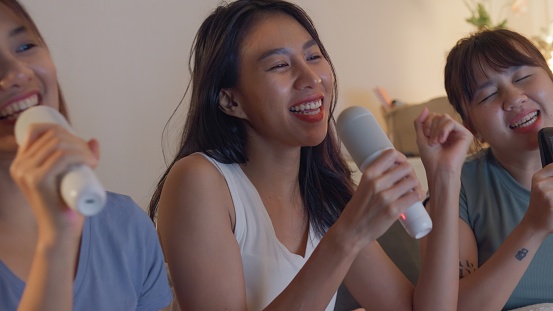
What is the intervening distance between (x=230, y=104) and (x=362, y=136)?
0.37m

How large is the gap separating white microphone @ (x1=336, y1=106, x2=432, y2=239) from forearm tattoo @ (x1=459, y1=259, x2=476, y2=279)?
46 centimetres

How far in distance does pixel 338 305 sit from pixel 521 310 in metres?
0.35

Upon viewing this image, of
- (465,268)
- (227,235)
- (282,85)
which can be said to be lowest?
(465,268)

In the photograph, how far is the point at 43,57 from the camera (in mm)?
726

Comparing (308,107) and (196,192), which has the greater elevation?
(308,107)

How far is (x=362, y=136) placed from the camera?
746 mm

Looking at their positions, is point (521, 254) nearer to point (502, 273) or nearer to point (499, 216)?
point (502, 273)

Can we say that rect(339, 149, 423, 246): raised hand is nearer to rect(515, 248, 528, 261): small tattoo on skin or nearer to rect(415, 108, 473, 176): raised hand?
rect(415, 108, 473, 176): raised hand

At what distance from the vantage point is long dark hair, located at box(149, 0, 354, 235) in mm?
1036

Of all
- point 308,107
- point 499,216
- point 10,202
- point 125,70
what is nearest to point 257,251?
point 308,107

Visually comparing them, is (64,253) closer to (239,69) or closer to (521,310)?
(239,69)

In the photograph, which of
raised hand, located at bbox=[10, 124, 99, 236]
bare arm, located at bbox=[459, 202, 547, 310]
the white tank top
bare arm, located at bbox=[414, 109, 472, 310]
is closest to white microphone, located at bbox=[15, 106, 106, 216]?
raised hand, located at bbox=[10, 124, 99, 236]

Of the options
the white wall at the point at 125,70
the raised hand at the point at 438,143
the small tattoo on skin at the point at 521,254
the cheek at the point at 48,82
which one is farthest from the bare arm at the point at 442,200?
the white wall at the point at 125,70

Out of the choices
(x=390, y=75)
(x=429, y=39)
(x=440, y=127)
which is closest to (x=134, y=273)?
(x=440, y=127)
